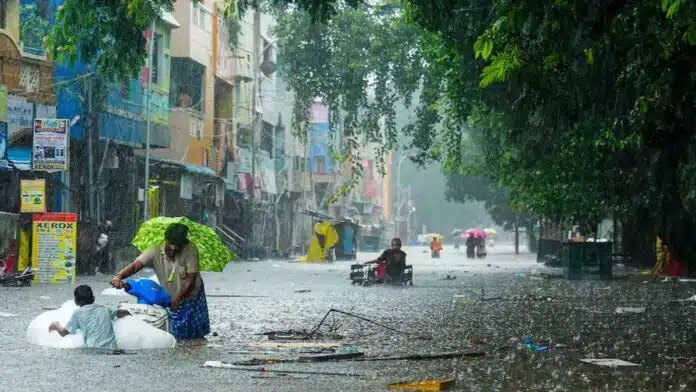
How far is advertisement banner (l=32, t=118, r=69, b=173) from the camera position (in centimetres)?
3288

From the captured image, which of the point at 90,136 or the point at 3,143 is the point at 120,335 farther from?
the point at 90,136

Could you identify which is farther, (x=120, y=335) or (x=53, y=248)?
(x=53, y=248)

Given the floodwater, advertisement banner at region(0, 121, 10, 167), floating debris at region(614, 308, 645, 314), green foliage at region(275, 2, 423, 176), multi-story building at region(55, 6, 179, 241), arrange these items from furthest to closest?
green foliage at region(275, 2, 423, 176) < multi-story building at region(55, 6, 179, 241) < advertisement banner at region(0, 121, 10, 167) < floating debris at region(614, 308, 645, 314) < the floodwater

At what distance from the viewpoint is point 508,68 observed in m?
12.7

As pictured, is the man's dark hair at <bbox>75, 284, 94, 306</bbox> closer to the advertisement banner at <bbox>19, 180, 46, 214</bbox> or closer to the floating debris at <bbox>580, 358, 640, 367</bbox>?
the floating debris at <bbox>580, 358, 640, 367</bbox>

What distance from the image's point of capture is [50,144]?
109ft

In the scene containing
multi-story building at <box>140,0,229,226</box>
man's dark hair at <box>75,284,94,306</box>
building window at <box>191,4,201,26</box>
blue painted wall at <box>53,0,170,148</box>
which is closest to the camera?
man's dark hair at <box>75,284,94,306</box>

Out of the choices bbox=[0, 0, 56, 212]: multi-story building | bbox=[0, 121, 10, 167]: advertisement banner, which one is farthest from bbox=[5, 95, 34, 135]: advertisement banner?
bbox=[0, 121, 10, 167]: advertisement banner

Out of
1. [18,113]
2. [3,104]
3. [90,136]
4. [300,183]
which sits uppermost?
[300,183]

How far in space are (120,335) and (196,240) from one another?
2.89 m

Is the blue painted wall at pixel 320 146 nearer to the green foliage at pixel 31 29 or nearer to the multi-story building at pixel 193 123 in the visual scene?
the multi-story building at pixel 193 123

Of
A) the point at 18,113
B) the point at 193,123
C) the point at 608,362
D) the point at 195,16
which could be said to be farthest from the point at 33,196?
the point at 195,16

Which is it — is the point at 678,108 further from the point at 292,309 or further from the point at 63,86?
the point at 63,86

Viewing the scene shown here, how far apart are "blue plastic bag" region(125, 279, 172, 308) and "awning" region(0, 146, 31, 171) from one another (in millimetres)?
22231
